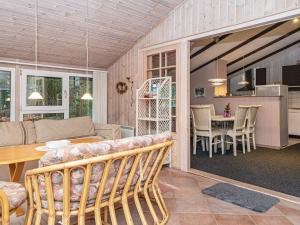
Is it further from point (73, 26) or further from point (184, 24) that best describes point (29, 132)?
point (184, 24)

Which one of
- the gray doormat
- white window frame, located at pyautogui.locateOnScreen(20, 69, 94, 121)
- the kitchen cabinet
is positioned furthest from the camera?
the kitchen cabinet

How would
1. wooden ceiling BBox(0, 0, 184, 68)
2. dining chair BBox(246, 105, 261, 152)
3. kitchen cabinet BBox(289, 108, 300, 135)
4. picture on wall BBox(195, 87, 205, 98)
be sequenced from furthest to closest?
picture on wall BBox(195, 87, 205, 98) → kitchen cabinet BBox(289, 108, 300, 135) → dining chair BBox(246, 105, 261, 152) → wooden ceiling BBox(0, 0, 184, 68)

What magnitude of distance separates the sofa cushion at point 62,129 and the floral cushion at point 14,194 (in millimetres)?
2281

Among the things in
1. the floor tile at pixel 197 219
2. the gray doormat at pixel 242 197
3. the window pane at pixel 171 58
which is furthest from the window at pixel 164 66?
the floor tile at pixel 197 219

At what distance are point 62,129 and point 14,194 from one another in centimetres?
270

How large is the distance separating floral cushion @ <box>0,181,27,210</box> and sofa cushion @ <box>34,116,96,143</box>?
7.48ft

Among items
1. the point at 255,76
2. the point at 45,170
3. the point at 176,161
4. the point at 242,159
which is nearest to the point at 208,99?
the point at 255,76

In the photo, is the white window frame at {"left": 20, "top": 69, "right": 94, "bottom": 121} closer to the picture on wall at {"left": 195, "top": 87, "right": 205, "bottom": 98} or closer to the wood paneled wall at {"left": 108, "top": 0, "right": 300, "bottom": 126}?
the wood paneled wall at {"left": 108, "top": 0, "right": 300, "bottom": 126}

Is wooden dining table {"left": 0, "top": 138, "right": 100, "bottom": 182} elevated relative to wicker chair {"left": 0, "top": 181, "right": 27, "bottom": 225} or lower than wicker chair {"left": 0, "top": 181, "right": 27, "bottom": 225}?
elevated

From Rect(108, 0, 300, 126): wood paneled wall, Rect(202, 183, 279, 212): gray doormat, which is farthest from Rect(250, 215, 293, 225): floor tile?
Rect(108, 0, 300, 126): wood paneled wall

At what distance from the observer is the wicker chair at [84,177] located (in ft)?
5.19

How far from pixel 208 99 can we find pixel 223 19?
4907mm

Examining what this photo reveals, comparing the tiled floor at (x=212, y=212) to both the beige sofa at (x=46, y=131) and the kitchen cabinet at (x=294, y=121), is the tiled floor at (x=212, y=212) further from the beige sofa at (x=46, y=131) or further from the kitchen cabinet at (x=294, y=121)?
the kitchen cabinet at (x=294, y=121)

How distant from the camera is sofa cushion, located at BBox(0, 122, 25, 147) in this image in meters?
3.74
